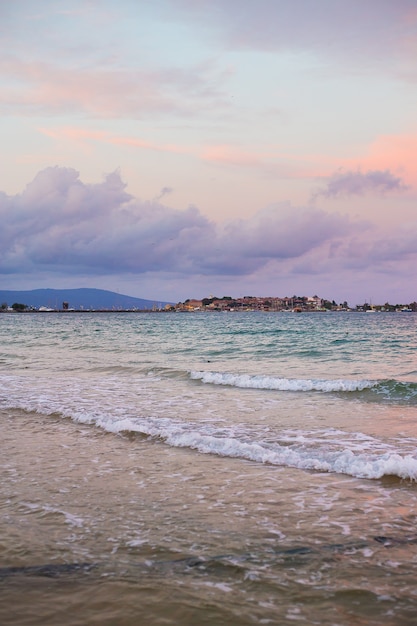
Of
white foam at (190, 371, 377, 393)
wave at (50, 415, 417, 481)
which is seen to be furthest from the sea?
white foam at (190, 371, 377, 393)

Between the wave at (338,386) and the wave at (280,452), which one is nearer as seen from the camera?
the wave at (280,452)

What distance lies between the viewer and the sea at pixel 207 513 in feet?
17.1

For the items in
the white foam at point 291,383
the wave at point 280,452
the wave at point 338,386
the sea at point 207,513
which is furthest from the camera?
the white foam at point 291,383

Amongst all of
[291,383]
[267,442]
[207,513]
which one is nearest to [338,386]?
[291,383]

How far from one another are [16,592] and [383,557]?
3.80 meters

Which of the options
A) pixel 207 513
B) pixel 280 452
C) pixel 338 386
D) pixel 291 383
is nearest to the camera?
pixel 207 513

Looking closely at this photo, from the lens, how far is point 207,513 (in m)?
7.57

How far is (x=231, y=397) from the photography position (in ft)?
64.4

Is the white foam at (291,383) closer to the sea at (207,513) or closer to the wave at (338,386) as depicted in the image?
the wave at (338,386)

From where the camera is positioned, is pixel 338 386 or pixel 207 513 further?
pixel 338 386

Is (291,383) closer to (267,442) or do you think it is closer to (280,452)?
(267,442)

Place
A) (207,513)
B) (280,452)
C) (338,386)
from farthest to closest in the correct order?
(338,386) < (280,452) < (207,513)

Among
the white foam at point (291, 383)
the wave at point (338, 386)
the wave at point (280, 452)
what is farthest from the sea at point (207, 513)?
the white foam at point (291, 383)

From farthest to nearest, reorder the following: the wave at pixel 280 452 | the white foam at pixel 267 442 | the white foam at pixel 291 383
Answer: the white foam at pixel 291 383
the white foam at pixel 267 442
the wave at pixel 280 452
